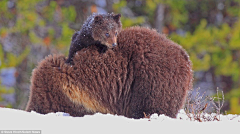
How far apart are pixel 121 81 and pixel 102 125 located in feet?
4.46

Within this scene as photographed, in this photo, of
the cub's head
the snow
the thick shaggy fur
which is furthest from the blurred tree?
the snow

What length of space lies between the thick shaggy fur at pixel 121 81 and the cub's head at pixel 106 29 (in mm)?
145

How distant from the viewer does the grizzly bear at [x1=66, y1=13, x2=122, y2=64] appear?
592 centimetres

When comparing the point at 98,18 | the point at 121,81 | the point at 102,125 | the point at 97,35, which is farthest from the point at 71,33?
the point at 102,125

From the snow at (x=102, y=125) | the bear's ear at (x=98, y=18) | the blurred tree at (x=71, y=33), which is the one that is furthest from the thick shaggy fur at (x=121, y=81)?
the blurred tree at (x=71, y=33)

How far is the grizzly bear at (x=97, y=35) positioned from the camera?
5.92 metres

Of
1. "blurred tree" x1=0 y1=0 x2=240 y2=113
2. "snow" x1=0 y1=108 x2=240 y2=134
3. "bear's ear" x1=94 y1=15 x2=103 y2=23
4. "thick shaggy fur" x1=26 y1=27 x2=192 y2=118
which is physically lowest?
"snow" x1=0 y1=108 x2=240 y2=134

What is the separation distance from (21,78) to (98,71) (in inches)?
420

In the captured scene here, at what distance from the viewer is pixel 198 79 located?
18062mm

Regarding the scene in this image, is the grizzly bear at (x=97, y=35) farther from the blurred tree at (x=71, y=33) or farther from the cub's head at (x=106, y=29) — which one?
the blurred tree at (x=71, y=33)

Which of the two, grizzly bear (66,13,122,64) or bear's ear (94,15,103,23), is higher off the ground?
bear's ear (94,15,103,23)

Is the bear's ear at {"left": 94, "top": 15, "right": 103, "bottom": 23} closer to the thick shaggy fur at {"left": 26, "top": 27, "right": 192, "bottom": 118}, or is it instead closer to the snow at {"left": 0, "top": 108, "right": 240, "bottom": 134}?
the thick shaggy fur at {"left": 26, "top": 27, "right": 192, "bottom": 118}

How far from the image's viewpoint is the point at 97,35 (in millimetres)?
6094

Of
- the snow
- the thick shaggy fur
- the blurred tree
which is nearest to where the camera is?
the snow
